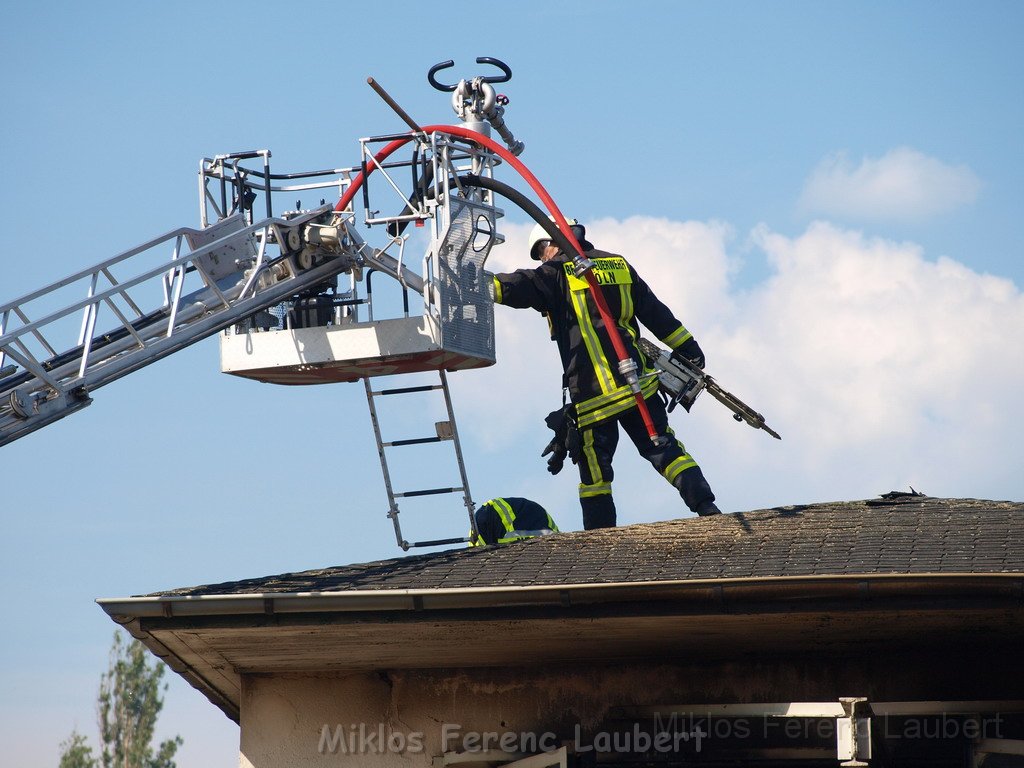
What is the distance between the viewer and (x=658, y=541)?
7727 millimetres

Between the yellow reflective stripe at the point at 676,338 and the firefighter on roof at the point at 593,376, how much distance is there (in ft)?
1.21

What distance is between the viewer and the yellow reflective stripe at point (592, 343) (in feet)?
32.3

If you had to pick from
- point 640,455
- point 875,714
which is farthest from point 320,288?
point 875,714

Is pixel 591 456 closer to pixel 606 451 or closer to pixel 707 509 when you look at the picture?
pixel 606 451

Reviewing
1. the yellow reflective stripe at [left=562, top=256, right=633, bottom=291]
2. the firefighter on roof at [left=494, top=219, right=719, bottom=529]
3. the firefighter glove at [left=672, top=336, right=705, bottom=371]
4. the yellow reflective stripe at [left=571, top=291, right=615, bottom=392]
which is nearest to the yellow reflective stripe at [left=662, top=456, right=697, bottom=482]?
the firefighter on roof at [left=494, top=219, right=719, bottom=529]

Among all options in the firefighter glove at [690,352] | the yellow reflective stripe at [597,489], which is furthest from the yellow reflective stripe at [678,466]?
the firefighter glove at [690,352]

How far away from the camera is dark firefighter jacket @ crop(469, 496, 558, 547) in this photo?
32.5ft

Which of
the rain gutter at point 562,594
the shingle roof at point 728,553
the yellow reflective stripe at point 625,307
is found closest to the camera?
the rain gutter at point 562,594

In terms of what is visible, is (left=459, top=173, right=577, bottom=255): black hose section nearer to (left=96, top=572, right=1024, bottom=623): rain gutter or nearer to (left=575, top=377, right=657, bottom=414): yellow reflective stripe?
(left=575, top=377, right=657, bottom=414): yellow reflective stripe

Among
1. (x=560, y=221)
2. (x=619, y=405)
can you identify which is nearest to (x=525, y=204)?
(x=560, y=221)

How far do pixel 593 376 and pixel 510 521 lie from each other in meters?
1.13

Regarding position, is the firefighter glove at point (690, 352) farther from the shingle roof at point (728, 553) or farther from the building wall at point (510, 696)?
the building wall at point (510, 696)

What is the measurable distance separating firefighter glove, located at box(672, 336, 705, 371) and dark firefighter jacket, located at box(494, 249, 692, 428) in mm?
301

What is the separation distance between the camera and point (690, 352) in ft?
34.1
